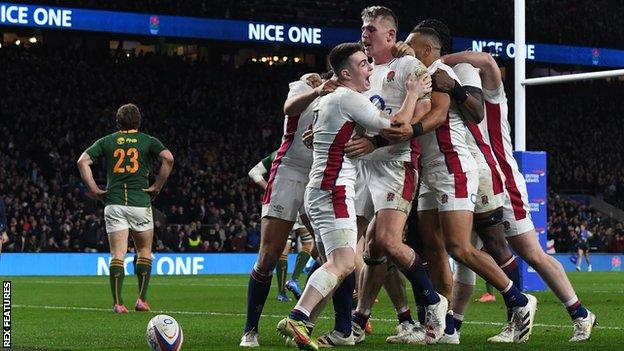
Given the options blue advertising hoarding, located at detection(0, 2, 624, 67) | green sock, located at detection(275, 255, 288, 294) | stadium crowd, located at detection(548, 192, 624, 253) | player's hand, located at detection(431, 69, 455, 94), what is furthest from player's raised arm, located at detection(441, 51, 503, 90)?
stadium crowd, located at detection(548, 192, 624, 253)

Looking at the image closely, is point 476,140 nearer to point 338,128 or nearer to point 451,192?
point 451,192

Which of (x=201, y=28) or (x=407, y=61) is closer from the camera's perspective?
(x=407, y=61)

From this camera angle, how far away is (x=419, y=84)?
24.5ft

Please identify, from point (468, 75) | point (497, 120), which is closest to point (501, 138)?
point (497, 120)

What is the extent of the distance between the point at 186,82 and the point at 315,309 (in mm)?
30474

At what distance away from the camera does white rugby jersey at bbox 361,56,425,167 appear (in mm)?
7727

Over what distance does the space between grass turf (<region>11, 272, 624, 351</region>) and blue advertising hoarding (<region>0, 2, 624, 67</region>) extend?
13614 mm

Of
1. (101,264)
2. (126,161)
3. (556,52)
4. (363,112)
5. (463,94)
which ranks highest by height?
(556,52)

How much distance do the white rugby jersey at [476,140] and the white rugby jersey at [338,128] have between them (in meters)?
1.25

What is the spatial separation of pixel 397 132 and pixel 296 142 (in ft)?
3.30

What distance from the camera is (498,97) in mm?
8641

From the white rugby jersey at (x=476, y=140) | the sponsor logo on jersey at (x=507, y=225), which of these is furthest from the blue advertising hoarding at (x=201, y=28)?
the sponsor logo on jersey at (x=507, y=225)

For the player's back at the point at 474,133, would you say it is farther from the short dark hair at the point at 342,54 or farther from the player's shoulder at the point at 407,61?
the short dark hair at the point at 342,54

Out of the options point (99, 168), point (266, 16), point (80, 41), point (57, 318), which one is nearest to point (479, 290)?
point (57, 318)
